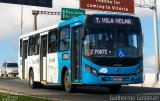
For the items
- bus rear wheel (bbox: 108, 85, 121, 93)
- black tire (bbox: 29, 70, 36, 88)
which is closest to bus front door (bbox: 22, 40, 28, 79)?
black tire (bbox: 29, 70, 36, 88)

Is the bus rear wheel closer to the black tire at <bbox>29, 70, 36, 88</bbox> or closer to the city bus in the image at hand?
the city bus

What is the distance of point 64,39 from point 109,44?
282 centimetres

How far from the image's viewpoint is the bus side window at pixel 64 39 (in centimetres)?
2092

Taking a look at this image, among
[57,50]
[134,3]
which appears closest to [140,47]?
[57,50]

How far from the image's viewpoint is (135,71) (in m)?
19.6

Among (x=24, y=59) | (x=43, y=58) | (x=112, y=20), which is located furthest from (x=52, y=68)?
(x=24, y=59)

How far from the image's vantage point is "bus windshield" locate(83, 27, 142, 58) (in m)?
19.1

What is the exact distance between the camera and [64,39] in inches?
837

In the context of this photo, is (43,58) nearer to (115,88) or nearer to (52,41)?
(52,41)

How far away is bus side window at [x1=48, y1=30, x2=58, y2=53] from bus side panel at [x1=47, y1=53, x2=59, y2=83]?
0.80ft

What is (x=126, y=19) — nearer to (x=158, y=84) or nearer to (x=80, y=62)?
(x=80, y=62)

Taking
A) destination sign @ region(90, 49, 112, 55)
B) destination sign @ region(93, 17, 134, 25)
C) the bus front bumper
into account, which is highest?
destination sign @ region(93, 17, 134, 25)

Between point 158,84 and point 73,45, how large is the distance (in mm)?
10278

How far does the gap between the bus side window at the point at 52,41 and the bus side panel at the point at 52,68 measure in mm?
244
